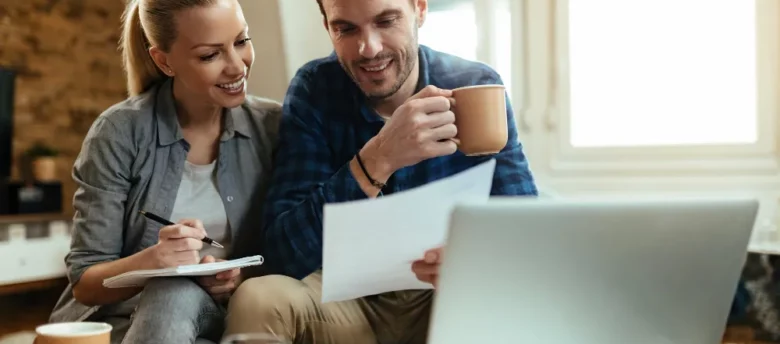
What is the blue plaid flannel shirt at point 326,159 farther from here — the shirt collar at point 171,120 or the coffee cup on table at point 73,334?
the coffee cup on table at point 73,334

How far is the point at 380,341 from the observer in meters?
1.25

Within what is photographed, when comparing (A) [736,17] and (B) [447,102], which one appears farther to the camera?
(A) [736,17]

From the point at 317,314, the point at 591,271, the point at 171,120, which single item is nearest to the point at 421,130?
the point at 317,314

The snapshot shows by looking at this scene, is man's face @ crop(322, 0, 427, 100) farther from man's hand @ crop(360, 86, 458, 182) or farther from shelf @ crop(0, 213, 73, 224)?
shelf @ crop(0, 213, 73, 224)

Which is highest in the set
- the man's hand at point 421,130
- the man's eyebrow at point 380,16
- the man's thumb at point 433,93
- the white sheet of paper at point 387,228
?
the man's eyebrow at point 380,16

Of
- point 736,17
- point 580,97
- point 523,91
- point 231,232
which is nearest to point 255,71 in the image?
point 523,91

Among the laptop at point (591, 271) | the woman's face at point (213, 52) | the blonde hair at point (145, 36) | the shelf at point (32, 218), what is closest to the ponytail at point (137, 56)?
the blonde hair at point (145, 36)

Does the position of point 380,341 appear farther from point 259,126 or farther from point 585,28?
point 585,28

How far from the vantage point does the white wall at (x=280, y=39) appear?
2646 mm

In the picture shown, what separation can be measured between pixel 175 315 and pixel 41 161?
2888mm

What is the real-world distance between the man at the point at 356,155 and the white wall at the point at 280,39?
4.10 feet

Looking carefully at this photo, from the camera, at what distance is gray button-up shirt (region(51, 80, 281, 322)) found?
1305 mm

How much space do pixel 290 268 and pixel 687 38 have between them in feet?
6.04

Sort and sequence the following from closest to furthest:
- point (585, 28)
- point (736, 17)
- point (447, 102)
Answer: point (447, 102), point (736, 17), point (585, 28)
